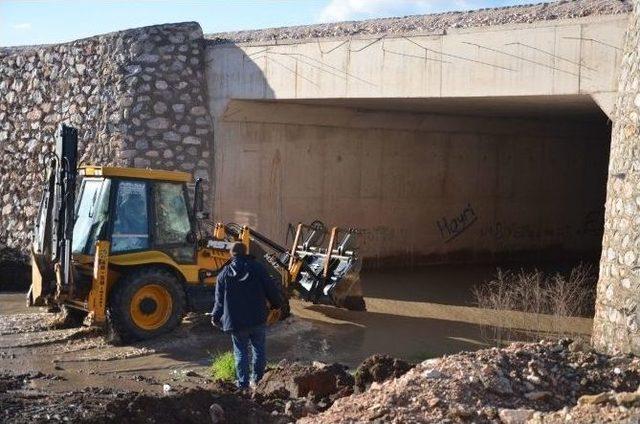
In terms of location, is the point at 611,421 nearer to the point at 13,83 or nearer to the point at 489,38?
the point at 489,38

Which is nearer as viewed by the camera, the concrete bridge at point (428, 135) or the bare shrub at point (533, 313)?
the bare shrub at point (533, 313)

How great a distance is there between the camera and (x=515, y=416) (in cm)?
716

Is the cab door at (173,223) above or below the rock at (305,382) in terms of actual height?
above

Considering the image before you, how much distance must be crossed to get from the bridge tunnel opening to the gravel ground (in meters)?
1.21

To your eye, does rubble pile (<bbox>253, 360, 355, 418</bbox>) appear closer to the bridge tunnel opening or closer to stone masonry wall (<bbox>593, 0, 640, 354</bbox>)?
stone masonry wall (<bbox>593, 0, 640, 354</bbox>)

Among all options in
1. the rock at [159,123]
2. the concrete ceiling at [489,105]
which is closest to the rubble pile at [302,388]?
the concrete ceiling at [489,105]

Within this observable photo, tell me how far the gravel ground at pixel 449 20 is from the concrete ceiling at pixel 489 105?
115 centimetres

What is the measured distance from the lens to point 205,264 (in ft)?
43.1

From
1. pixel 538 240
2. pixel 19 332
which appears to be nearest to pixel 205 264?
pixel 19 332

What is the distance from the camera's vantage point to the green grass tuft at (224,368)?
10477 mm

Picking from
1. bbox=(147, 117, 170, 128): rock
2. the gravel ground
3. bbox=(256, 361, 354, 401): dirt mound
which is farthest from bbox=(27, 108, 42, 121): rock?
bbox=(256, 361, 354, 401): dirt mound

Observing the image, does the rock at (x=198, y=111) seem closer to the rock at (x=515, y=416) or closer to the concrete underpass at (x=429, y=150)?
the concrete underpass at (x=429, y=150)

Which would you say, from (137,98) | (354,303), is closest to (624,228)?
(354,303)

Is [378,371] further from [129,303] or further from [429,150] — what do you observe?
[429,150]
